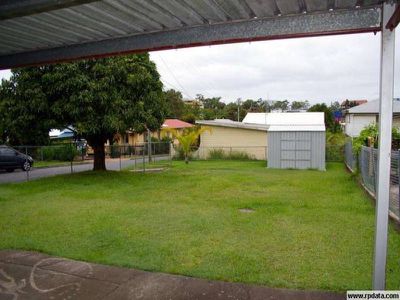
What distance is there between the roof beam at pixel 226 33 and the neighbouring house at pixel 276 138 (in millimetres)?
18795

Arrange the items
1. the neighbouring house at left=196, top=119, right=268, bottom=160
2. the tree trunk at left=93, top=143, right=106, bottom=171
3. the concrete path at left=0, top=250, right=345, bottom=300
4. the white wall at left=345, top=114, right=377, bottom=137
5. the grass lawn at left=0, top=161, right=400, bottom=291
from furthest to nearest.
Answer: the white wall at left=345, top=114, right=377, bottom=137 → the neighbouring house at left=196, top=119, right=268, bottom=160 → the tree trunk at left=93, top=143, right=106, bottom=171 → the grass lawn at left=0, top=161, right=400, bottom=291 → the concrete path at left=0, top=250, right=345, bottom=300

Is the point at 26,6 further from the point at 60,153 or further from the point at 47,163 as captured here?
the point at 60,153

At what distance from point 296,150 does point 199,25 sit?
62.9 ft

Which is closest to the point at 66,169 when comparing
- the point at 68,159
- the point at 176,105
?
the point at 68,159

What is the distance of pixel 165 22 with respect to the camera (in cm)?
452

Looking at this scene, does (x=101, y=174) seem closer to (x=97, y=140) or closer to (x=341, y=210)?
(x=97, y=140)

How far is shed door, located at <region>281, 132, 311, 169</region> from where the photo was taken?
74.1ft

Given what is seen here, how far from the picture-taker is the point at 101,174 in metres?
17.7

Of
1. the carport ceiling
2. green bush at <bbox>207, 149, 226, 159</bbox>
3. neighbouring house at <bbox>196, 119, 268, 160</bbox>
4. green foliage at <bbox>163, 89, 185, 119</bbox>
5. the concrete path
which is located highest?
green foliage at <bbox>163, 89, 185, 119</bbox>

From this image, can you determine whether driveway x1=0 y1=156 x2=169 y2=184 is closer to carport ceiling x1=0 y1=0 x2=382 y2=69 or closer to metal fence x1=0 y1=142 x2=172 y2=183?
metal fence x1=0 y1=142 x2=172 y2=183

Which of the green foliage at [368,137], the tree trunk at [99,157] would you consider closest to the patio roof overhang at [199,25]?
the green foliage at [368,137]

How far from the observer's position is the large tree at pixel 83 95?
14766mm

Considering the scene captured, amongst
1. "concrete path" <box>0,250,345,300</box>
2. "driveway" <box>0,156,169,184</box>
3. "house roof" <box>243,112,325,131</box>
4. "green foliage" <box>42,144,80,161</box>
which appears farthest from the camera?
"house roof" <box>243,112,325,131</box>

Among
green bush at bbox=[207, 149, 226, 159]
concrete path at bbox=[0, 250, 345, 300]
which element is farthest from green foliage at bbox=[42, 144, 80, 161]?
concrete path at bbox=[0, 250, 345, 300]
